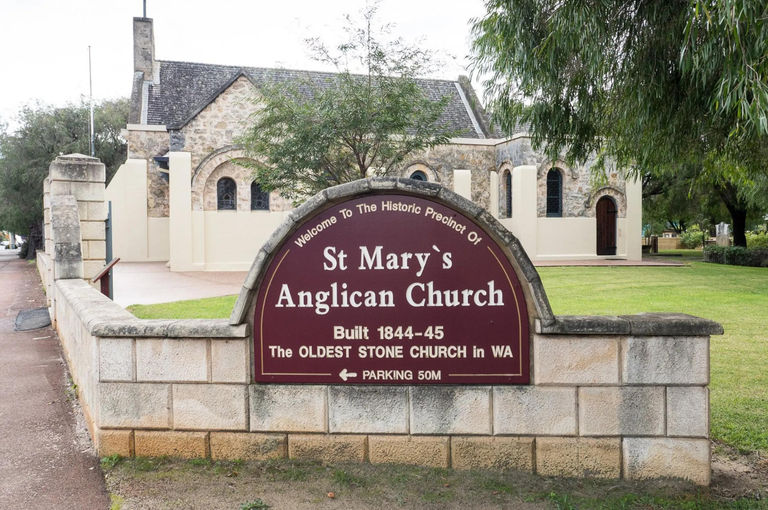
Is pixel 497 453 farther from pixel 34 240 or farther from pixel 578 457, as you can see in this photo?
pixel 34 240

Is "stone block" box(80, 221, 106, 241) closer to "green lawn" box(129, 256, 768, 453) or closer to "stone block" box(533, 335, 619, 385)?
"green lawn" box(129, 256, 768, 453)

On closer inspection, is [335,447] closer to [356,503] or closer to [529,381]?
[356,503]

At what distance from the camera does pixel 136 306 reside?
12641 millimetres

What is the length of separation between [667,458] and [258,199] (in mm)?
22281

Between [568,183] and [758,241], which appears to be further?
[758,241]

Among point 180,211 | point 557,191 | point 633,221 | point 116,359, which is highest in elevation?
point 557,191

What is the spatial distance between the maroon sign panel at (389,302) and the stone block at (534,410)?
0.13m

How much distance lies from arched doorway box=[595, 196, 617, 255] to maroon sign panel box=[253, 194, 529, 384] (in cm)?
2774

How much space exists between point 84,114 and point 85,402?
3726 centimetres

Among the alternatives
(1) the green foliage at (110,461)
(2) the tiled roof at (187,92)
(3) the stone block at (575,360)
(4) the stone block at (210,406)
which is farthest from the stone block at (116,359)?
(2) the tiled roof at (187,92)

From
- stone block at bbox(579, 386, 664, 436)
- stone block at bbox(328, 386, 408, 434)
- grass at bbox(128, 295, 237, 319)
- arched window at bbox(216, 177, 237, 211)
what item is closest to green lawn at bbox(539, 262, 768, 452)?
stone block at bbox(579, 386, 664, 436)

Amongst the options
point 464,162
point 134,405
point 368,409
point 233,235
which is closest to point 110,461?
point 134,405

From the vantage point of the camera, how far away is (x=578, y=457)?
3.85 m

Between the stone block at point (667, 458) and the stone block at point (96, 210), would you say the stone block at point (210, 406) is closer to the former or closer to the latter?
the stone block at point (667, 458)
